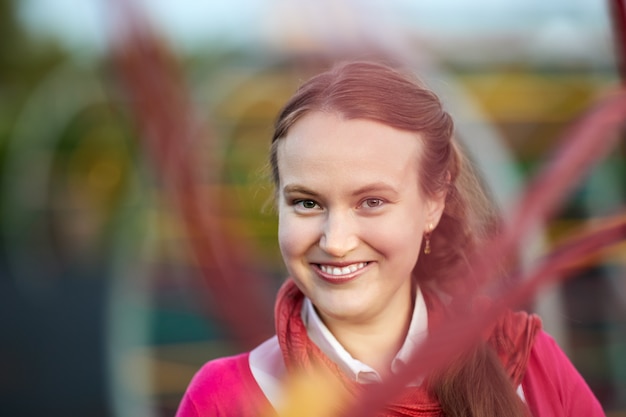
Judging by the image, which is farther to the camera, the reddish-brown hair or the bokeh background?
the bokeh background

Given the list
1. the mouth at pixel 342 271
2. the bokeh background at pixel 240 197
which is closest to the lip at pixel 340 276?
the mouth at pixel 342 271

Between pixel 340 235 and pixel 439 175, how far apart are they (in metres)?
0.08

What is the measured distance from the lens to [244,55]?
10.6 feet

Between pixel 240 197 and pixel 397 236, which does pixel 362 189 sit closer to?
pixel 397 236

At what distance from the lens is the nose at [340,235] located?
52cm

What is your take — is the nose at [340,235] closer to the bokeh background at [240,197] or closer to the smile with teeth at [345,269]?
the smile with teeth at [345,269]

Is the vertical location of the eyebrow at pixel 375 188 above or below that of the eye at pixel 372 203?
above

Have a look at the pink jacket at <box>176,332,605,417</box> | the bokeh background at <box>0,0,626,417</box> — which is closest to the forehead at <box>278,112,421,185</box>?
the pink jacket at <box>176,332,605,417</box>

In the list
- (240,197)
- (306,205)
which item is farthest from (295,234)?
(240,197)

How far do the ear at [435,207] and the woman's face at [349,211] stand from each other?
1cm

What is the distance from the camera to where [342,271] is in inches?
21.0

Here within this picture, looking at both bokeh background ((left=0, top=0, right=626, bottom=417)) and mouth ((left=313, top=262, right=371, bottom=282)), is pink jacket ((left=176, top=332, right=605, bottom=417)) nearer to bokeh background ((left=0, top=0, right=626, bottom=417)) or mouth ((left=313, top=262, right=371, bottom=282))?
mouth ((left=313, top=262, right=371, bottom=282))

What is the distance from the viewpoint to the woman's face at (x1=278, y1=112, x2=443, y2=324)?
1.70 feet

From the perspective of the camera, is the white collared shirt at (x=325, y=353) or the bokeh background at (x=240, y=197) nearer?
the white collared shirt at (x=325, y=353)
